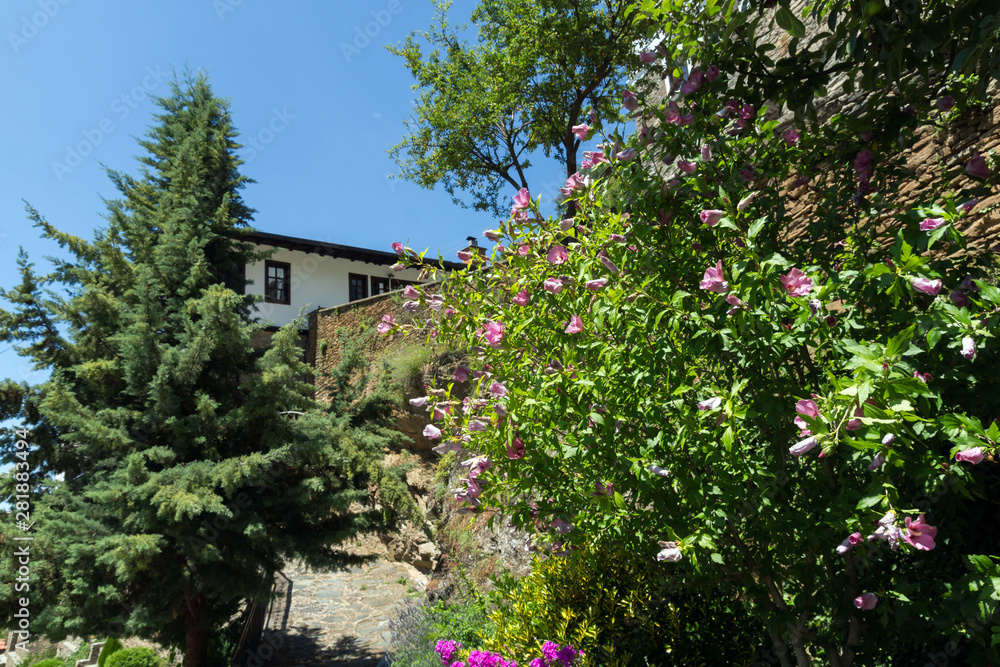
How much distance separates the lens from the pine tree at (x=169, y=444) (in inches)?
254

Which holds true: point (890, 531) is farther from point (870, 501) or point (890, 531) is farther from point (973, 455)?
point (973, 455)

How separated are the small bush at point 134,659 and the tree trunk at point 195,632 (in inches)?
25.1

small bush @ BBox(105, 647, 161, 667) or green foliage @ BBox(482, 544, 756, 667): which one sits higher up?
green foliage @ BBox(482, 544, 756, 667)

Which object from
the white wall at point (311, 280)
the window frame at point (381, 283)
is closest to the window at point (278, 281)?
the white wall at point (311, 280)

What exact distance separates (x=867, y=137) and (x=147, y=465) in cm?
773

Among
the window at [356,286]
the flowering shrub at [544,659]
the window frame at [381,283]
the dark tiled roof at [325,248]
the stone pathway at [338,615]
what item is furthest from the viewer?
the window frame at [381,283]

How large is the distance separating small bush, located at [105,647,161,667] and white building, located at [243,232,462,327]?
42.3ft

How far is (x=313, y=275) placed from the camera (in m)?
21.3

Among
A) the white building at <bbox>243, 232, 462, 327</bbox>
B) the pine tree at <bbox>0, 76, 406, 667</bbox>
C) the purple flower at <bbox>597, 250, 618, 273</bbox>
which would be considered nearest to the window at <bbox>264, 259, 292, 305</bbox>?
the white building at <bbox>243, 232, 462, 327</bbox>

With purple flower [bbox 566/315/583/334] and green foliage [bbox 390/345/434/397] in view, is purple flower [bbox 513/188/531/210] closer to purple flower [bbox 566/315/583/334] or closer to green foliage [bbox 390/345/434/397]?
purple flower [bbox 566/315/583/334]

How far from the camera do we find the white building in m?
20.1

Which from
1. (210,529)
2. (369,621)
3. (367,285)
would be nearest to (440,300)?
(210,529)

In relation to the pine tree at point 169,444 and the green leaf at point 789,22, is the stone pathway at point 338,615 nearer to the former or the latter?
the pine tree at point 169,444

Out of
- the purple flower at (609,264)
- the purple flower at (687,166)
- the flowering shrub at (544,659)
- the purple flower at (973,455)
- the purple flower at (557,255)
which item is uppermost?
the purple flower at (687,166)
